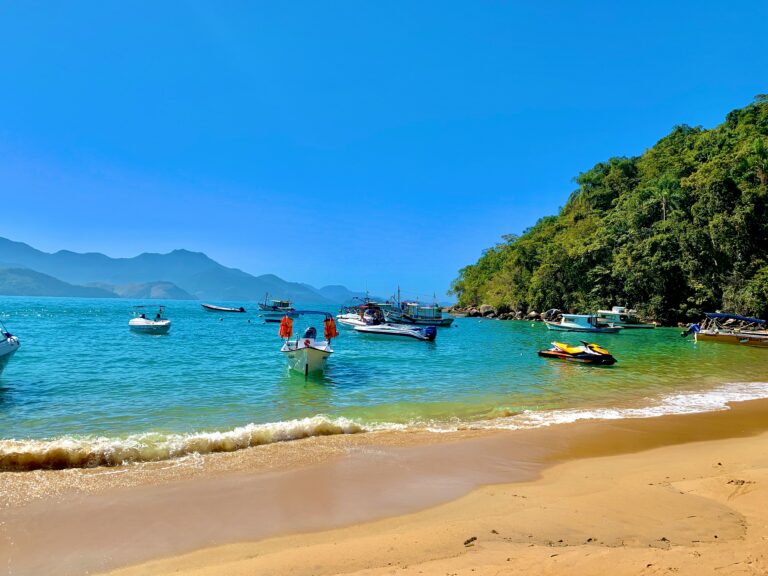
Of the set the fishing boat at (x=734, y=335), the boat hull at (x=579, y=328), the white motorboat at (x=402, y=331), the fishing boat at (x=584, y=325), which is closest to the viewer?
the fishing boat at (x=734, y=335)

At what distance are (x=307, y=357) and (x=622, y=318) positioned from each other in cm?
5129

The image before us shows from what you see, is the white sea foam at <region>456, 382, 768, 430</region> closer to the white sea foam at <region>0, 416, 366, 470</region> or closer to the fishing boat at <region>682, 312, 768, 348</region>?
the white sea foam at <region>0, 416, 366, 470</region>

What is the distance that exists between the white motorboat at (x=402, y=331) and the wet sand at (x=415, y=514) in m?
28.0

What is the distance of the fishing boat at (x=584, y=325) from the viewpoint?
45.6 metres

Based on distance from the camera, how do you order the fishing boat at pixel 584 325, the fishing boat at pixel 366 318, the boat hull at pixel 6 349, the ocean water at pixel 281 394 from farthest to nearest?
the fishing boat at pixel 584 325
the fishing boat at pixel 366 318
the boat hull at pixel 6 349
the ocean water at pixel 281 394

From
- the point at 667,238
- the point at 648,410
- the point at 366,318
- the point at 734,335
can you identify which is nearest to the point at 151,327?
the point at 366,318

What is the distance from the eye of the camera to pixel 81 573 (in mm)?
4781

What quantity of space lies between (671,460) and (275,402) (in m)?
10.6

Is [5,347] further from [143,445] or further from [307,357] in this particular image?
[143,445]

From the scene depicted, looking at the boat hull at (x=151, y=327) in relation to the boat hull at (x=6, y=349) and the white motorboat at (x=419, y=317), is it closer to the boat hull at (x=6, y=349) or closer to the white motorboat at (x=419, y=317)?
the boat hull at (x=6, y=349)

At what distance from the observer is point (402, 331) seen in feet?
130

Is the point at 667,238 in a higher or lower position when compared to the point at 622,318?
higher

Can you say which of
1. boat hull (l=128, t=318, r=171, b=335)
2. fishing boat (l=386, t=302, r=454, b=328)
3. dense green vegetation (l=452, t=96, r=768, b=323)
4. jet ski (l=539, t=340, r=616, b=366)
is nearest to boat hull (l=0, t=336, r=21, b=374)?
boat hull (l=128, t=318, r=171, b=335)

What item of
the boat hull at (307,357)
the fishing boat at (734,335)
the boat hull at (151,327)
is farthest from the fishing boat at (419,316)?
the boat hull at (307,357)
